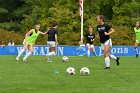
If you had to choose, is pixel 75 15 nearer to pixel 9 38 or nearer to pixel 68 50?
pixel 9 38

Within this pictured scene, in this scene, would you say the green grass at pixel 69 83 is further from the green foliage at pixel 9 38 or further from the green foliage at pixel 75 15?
the green foliage at pixel 9 38

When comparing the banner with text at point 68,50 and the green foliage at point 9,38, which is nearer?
the banner with text at point 68,50

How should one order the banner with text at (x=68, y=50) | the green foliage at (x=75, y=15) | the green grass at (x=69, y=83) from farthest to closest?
the green foliage at (x=75, y=15) → the banner with text at (x=68, y=50) → the green grass at (x=69, y=83)

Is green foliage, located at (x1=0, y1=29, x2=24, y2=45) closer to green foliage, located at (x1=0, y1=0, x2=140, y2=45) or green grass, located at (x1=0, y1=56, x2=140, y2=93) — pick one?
green foliage, located at (x1=0, y1=0, x2=140, y2=45)

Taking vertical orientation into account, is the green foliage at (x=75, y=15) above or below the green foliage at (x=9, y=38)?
above

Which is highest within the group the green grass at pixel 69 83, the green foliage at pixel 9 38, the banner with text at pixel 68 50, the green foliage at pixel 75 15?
the green foliage at pixel 75 15

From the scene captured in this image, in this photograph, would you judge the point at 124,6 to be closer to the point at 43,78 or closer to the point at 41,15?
the point at 41,15

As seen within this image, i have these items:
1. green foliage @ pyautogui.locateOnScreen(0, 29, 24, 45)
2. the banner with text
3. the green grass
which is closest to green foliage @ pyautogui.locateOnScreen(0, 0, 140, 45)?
green foliage @ pyautogui.locateOnScreen(0, 29, 24, 45)

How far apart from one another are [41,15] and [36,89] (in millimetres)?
48751

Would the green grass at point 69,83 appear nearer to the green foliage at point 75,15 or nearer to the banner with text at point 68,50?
the banner with text at point 68,50

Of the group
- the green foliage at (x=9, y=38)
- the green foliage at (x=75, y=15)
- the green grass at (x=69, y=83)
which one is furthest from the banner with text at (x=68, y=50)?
the green grass at (x=69, y=83)

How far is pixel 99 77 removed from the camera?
15766mm

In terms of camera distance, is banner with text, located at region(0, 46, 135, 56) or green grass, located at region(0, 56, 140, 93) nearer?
green grass, located at region(0, 56, 140, 93)

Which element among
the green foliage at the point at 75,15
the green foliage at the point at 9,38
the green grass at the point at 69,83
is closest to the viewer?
the green grass at the point at 69,83
